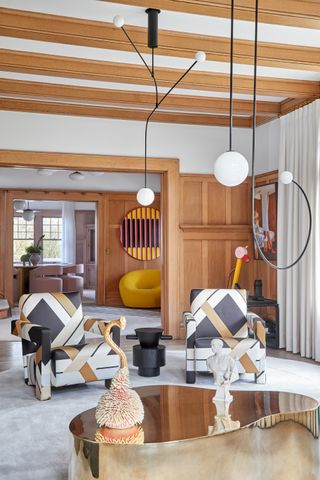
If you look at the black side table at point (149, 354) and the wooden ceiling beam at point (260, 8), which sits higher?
the wooden ceiling beam at point (260, 8)

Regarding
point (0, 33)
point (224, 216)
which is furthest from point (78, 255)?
point (0, 33)

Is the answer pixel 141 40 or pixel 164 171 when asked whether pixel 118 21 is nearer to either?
pixel 141 40

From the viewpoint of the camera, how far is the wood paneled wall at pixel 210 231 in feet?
24.5

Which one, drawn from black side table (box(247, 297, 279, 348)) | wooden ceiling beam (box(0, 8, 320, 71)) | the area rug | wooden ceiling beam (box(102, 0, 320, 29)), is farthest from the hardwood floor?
wooden ceiling beam (box(102, 0, 320, 29))

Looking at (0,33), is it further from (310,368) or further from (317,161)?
(310,368)

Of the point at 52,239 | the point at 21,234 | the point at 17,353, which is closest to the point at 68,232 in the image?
the point at 52,239

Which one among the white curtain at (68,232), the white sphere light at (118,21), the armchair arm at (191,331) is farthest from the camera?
the white curtain at (68,232)

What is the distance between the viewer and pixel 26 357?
4844mm

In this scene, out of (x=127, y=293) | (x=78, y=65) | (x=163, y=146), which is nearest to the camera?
(x=78, y=65)

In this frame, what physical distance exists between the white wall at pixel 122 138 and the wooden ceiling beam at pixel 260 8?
3362 millimetres

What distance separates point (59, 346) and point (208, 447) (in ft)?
8.45

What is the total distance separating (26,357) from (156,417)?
2.30 m

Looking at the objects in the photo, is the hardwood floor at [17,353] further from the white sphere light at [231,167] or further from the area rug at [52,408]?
the white sphere light at [231,167]

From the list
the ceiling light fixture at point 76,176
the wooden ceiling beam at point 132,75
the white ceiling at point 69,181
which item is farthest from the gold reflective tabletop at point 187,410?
the white ceiling at point 69,181
